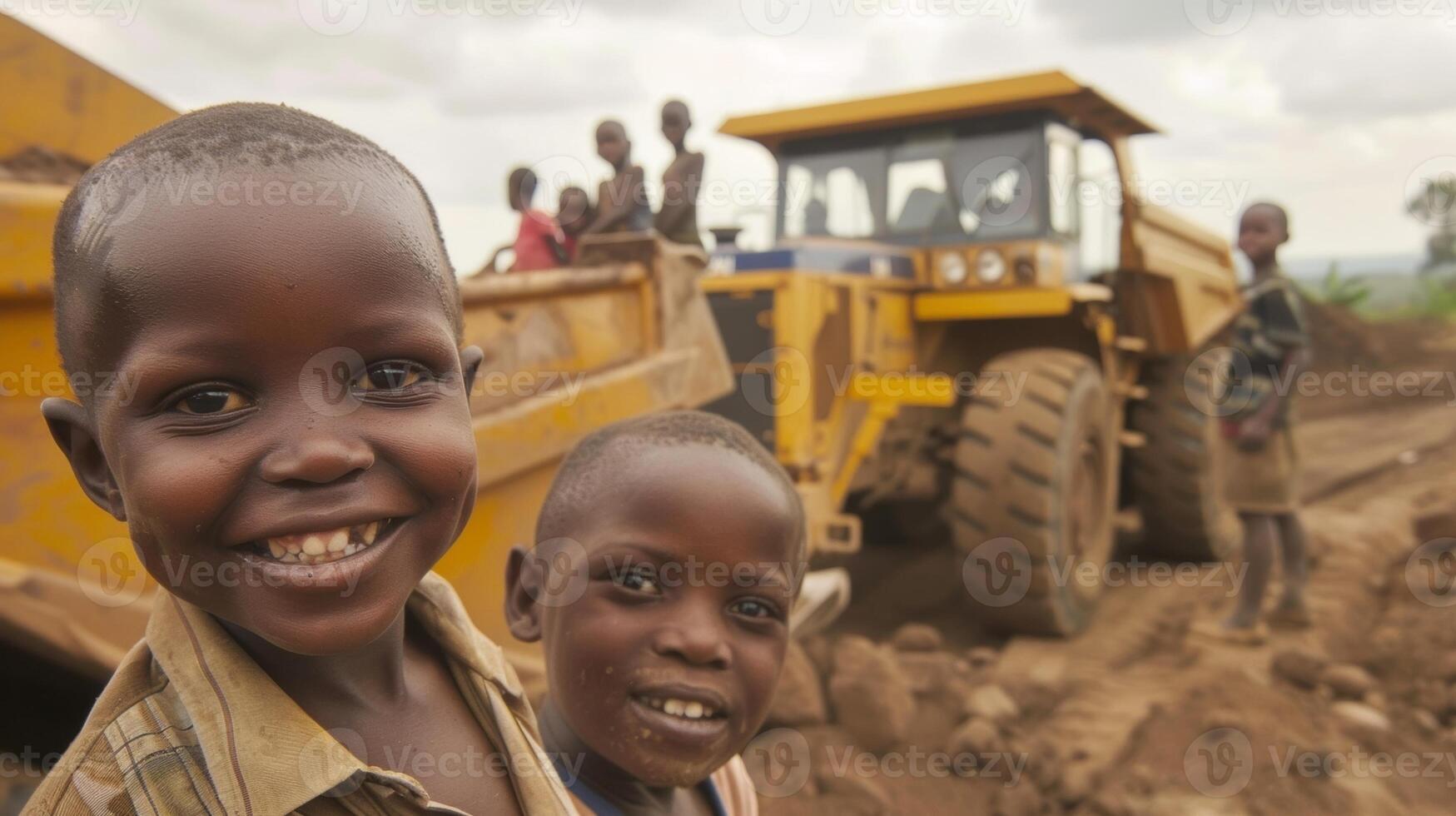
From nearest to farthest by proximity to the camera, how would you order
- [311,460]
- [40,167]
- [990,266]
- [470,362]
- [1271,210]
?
[311,460] < [470,362] < [40,167] < [1271,210] < [990,266]

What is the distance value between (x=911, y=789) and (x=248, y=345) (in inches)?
132

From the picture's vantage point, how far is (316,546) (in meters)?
0.93

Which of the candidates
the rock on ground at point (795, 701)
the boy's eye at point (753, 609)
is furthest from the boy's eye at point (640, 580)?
the rock on ground at point (795, 701)

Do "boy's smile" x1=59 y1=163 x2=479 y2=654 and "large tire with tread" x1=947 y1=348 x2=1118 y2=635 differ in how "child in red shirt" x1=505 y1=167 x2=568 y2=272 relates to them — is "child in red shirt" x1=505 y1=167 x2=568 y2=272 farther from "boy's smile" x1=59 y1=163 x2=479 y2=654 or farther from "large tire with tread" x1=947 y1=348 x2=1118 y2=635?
"boy's smile" x1=59 y1=163 x2=479 y2=654

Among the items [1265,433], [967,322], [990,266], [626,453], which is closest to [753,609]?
[626,453]

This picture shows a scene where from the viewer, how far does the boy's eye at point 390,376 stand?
960 mm

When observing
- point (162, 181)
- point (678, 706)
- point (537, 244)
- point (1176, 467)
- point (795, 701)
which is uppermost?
point (162, 181)

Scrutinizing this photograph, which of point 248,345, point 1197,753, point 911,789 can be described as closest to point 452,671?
point 248,345

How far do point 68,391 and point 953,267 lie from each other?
458cm

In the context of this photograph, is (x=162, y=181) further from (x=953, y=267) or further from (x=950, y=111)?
(x=953, y=267)

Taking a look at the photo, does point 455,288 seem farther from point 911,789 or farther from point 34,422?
point 911,789

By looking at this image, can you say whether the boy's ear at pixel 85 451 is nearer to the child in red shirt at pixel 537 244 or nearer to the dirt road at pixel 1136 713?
the dirt road at pixel 1136 713

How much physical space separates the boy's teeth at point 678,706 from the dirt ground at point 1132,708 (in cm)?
215

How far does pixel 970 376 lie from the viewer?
6422 mm
